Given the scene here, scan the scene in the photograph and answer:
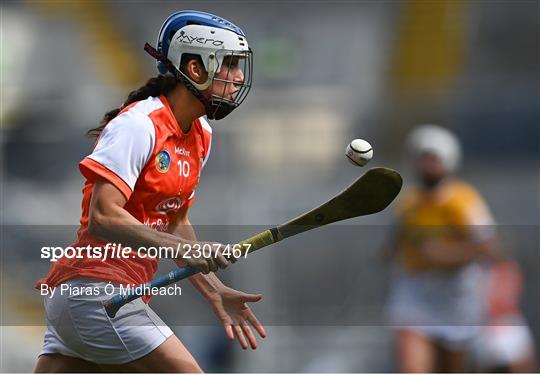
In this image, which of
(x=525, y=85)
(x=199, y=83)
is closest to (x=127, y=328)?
(x=199, y=83)

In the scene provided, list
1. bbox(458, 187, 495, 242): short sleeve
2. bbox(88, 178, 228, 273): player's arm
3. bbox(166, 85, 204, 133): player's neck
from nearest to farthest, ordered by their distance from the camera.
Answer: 1. bbox(88, 178, 228, 273): player's arm
2. bbox(166, 85, 204, 133): player's neck
3. bbox(458, 187, 495, 242): short sleeve

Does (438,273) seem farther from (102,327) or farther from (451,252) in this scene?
(102,327)

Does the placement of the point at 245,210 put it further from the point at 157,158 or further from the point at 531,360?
the point at 157,158

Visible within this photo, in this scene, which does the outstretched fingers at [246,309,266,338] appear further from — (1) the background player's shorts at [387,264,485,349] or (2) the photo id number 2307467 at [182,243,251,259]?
(1) the background player's shorts at [387,264,485,349]

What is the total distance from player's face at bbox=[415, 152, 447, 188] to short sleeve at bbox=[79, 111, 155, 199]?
11.0 ft

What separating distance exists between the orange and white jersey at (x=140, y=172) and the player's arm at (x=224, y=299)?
85 millimetres

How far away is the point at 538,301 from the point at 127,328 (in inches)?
209

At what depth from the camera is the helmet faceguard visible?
11.5 feet

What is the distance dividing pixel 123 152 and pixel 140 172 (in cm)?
11

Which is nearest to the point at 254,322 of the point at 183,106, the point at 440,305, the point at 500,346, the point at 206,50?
the point at 183,106

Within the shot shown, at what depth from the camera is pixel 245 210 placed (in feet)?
28.0

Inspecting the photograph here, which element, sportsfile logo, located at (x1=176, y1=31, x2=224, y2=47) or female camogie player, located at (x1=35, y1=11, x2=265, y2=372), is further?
sportsfile logo, located at (x1=176, y1=31, x2=224, y2=47)

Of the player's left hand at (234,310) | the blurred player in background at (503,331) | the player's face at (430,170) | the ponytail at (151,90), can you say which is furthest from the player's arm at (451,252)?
the ponytail at (151,90)

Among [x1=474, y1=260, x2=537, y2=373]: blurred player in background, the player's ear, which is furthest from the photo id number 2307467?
[x1=474, y1=260, x2=537, y2=373]: blurred player in background
